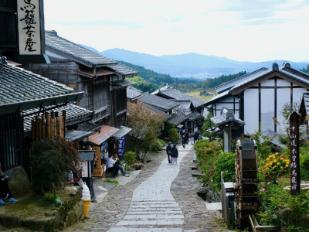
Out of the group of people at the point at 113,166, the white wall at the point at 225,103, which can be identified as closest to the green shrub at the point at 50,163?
the group of people at the point at 113,166

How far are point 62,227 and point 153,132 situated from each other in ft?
95.3

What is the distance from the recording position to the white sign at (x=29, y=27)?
1658 cm

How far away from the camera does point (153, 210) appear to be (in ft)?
59.5

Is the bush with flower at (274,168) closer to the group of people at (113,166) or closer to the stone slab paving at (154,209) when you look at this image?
the stone slab paving at (154,209)

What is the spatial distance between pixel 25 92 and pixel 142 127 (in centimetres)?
2801

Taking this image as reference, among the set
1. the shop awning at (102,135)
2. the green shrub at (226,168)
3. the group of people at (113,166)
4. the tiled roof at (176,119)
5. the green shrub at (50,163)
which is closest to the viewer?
the green shrub at (50,163)

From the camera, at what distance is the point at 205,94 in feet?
470

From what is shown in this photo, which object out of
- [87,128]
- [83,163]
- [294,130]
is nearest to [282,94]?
[87,128]

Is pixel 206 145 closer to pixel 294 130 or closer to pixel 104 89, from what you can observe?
pixel 104 89

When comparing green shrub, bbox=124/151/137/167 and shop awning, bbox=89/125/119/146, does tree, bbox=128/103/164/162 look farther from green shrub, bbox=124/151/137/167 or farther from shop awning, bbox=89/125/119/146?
shop awning, bbox=89/125/119/146

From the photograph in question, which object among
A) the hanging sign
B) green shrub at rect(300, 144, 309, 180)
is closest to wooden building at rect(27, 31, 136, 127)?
the hanging sign

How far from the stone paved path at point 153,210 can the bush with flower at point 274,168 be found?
9.43ft

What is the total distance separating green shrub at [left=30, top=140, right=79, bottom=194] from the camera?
45.0ft

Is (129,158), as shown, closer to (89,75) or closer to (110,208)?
(89,75)
